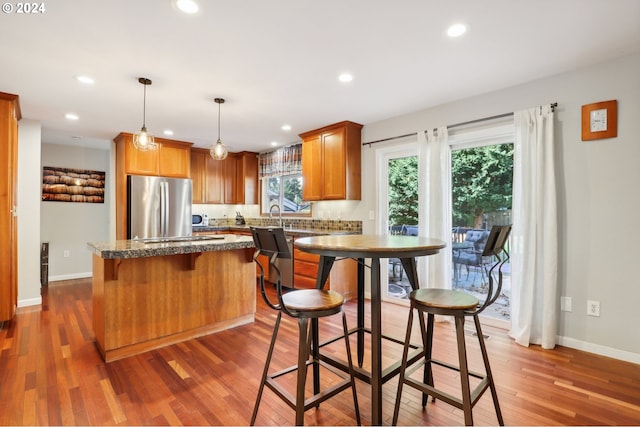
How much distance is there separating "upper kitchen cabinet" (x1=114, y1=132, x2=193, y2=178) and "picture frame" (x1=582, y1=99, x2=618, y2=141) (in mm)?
5243

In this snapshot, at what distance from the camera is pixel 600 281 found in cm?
259

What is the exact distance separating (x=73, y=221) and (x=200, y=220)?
2.04 meters

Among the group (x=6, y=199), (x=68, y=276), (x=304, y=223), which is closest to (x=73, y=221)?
(x=68, y=276)

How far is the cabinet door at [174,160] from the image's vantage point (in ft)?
17.1

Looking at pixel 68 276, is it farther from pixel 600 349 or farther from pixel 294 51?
pixel 600 349

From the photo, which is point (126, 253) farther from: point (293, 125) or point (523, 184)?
point (523, 184)

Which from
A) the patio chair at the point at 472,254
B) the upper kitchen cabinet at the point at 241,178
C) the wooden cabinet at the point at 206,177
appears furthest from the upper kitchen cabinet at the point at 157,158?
the patio chair at the point at 472,254

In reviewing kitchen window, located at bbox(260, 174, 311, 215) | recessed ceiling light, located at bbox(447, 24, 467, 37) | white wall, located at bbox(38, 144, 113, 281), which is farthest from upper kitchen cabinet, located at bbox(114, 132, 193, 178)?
recessed ceiling light, located at bbox(447, 24, 467, 37)

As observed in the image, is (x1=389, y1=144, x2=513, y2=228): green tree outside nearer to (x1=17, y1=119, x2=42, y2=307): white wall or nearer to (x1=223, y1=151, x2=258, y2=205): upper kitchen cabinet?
(x1=223, y1=151, x2=258, y2=205): upper kitchen cabinet

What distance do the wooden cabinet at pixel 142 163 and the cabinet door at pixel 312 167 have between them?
2.12 metres

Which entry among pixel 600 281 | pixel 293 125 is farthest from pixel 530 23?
pixel 293 125

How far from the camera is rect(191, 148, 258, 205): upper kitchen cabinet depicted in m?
6.02

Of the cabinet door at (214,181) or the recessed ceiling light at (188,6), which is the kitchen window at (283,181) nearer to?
the cabinet door at (214,181)

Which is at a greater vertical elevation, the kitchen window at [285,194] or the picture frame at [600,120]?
the picture frame at [600,120]
